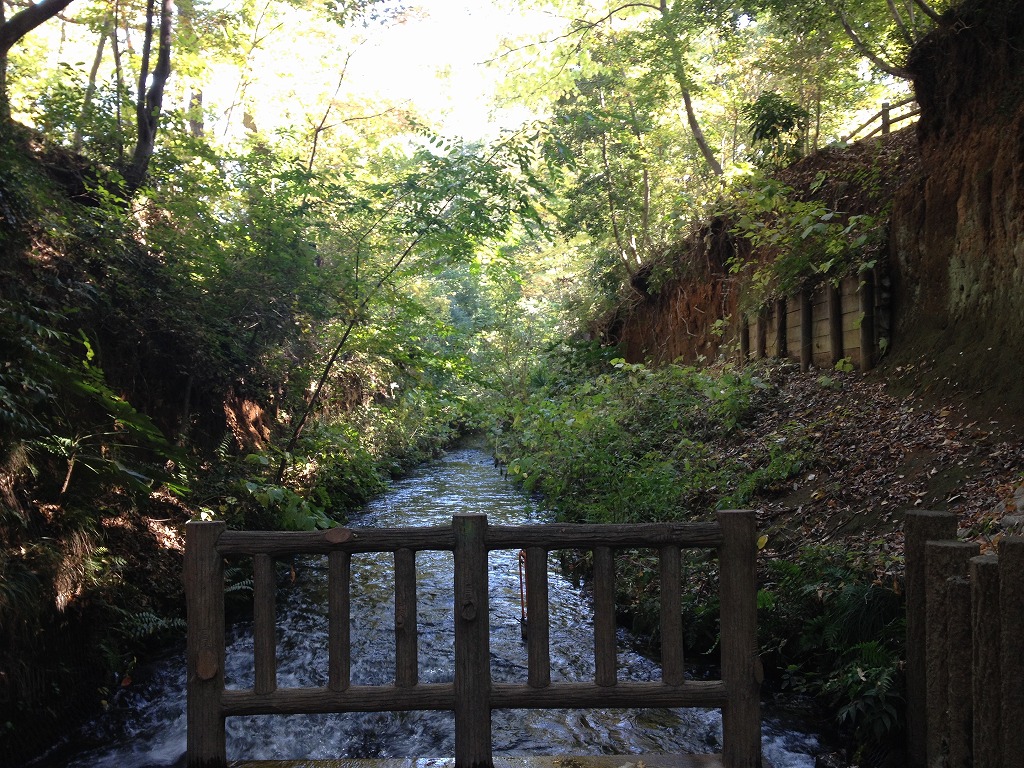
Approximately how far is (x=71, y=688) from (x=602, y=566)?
422 centimetres

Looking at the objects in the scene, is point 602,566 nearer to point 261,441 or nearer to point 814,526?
point 814,526

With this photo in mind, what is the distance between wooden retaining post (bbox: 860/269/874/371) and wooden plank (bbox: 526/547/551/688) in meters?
7.10

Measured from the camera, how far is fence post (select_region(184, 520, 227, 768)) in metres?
4.10

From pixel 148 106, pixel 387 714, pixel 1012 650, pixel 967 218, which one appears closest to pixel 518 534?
pixel 1012 650

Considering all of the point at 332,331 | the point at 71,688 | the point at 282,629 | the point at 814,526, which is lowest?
the point at 282,629

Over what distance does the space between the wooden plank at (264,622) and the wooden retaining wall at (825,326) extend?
8.24 meters

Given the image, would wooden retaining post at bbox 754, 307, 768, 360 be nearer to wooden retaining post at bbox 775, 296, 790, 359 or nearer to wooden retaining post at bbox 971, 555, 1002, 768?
wooden retaining post at bbox 775, 296, 790, 359

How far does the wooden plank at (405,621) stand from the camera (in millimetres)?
4125

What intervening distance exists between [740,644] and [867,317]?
22.2ft

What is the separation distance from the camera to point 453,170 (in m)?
10.8

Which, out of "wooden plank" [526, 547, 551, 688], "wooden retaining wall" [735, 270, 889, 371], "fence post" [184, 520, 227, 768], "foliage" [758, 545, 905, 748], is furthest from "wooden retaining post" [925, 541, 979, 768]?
"wooden retaining wall" [735, 270, 889, 371]

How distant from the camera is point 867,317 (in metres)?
9.42

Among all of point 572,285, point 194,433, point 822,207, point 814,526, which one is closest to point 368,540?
point 814,526

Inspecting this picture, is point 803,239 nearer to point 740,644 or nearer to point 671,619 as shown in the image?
point 740,644
